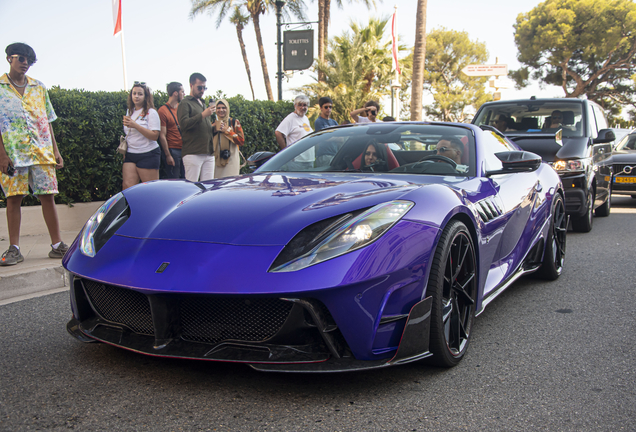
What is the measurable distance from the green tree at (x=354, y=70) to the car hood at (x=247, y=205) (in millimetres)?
24516

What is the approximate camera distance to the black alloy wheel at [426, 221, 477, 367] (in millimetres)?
2482

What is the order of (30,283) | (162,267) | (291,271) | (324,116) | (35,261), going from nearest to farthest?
(291,271)
(162,267)
(30,283)
(35,261)
(324,116)

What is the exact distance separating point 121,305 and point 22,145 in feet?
11.1

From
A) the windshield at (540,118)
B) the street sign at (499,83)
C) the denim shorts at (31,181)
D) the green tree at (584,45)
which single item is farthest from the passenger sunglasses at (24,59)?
the green tree at (584,45)

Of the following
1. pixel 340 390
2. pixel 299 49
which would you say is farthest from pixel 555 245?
pixel 299 49

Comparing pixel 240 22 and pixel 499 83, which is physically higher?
pixel 240 22

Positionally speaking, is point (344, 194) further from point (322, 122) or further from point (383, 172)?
point (322, 122)

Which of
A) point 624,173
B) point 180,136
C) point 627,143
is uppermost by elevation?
point 180,136

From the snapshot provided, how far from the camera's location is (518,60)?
153 feet

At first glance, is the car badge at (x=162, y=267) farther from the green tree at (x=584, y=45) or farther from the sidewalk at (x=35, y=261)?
the green tree at (x=584, y=45)

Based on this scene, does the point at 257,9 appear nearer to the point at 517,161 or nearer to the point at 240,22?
the point at 240,22

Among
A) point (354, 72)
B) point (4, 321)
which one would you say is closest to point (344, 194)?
point (4, 321)

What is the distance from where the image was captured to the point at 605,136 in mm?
7547

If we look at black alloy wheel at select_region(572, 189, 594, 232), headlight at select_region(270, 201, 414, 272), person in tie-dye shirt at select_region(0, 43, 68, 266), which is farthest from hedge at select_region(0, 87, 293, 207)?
black alloy wheel at select_region(572, 189, 594, 232)
